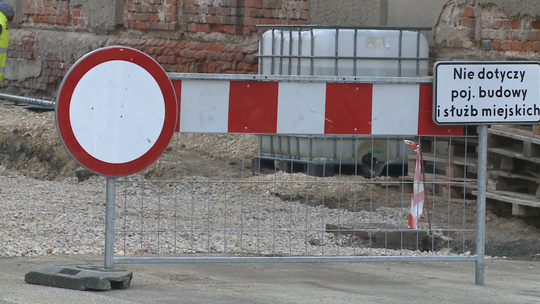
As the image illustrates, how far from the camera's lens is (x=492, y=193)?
6910mm

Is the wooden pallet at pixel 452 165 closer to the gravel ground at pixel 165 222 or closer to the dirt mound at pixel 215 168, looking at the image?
the dirt mound at pixel 215 168

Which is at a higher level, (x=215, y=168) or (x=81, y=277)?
(x=215, y=168)

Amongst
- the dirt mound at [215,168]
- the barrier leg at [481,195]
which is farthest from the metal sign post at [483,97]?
the dirt mound at [215,168]

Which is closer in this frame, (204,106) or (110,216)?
(110,216)

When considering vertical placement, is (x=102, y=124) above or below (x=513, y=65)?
below

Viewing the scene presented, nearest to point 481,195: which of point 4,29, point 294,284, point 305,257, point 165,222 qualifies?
point 305,257

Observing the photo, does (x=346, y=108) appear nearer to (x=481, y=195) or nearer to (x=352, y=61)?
(x=481, y=195)

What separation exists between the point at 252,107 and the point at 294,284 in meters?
0.97

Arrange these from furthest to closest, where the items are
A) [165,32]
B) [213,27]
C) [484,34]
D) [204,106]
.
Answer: [165,32], [213,27], [484,34], [204,106]

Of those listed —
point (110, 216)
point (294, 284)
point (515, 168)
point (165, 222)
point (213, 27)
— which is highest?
point (213, 27)

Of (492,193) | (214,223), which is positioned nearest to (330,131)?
(214,223)

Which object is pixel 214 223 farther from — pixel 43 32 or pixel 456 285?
pixel 43 32

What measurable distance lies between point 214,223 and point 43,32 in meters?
8.66

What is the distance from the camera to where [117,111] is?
3.79 metres
